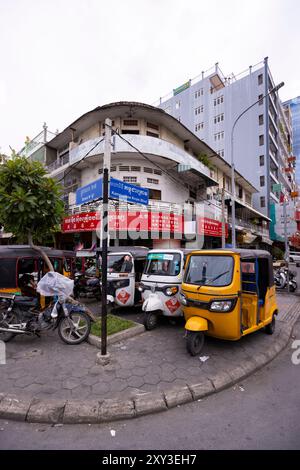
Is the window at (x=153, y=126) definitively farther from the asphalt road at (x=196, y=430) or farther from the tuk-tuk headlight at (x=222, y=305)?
the asphalt road at (x=196, y=430)

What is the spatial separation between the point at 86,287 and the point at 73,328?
167 inches

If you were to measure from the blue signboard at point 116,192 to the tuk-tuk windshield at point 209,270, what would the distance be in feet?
Result: 6.42

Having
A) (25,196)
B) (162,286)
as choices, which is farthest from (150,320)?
(25,196)

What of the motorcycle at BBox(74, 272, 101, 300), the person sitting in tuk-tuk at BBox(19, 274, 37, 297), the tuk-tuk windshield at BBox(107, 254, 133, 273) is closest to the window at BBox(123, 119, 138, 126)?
the motorcycle at BBox(74, 272, 101, 300)

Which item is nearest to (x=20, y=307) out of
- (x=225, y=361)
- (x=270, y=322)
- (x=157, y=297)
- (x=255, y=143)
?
(x=157, y=297)

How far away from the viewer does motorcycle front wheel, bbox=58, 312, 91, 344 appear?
17.1 feet

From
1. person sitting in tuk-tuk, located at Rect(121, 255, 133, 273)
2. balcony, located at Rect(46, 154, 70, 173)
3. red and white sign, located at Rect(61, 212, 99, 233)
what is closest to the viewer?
person sitting in tuk-tuk, located at Rect(121, 255, 133, 273)

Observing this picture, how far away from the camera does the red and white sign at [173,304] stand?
6.04 m

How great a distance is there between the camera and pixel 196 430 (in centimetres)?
273

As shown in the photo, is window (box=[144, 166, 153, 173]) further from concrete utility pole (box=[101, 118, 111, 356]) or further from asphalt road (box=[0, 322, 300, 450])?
asphalt road (box=[0, 322, 300, 450])

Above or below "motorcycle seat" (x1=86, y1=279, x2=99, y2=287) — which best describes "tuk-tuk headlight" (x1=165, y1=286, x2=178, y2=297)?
above

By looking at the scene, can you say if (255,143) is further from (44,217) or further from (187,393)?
(187,393)

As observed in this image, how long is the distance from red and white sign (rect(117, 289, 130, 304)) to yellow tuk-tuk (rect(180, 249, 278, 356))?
2685mm

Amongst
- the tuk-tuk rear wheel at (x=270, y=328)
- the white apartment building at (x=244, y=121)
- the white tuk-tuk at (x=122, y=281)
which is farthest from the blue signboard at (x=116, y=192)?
the white apartment building at (x=244, y=121)
